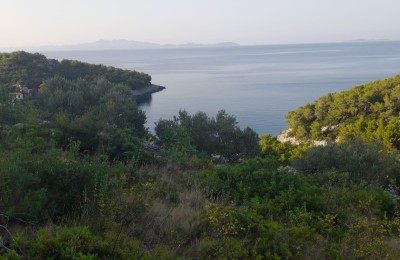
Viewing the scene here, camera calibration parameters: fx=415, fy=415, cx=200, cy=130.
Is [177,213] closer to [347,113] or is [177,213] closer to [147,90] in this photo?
[347,113]

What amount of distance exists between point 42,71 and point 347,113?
1450 inches

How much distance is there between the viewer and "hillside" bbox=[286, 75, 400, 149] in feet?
111

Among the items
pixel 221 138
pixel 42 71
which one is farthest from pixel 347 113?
pixel 42 71

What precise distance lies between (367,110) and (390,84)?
3408 millimetres

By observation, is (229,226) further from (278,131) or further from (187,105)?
(187,105)

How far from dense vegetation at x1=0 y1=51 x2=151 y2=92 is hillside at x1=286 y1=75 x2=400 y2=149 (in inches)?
832

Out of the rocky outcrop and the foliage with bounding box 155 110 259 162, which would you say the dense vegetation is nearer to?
the rocky outcrop

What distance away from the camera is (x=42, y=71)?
5228 centimetres

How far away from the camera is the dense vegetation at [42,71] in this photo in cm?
4716

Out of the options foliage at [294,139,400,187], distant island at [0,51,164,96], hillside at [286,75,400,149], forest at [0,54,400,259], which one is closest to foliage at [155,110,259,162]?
foliage at [294,139,400,187]

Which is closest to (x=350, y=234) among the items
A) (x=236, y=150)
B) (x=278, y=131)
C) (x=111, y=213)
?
(x=111, y=213)

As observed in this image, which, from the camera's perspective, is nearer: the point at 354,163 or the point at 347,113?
the point at 354,163

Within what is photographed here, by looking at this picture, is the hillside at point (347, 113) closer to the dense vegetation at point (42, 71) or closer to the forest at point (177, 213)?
the dense vegetation at point (42, 71)

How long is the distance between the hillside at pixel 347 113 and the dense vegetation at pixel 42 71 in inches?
832
